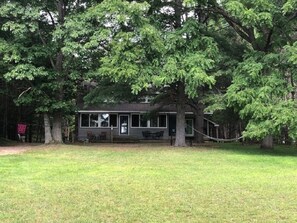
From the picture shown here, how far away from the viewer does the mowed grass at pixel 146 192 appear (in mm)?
6957

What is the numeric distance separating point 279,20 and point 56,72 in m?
12.8

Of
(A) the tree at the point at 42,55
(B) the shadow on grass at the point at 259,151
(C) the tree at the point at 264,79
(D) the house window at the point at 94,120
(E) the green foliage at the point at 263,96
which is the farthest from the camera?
(D) the house window at the point at 94,120

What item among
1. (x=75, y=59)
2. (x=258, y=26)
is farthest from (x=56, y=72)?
(x=258, y=26)

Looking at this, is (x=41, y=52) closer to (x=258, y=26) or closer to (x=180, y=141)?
(x=180, y=141)

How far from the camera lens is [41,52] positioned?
944 inches

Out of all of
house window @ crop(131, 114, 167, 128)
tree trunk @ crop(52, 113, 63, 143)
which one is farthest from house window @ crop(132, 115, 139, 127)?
→ tree trunk @ crop(52, 113, 63, 143)

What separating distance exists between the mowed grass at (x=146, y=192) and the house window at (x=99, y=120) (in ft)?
74.2

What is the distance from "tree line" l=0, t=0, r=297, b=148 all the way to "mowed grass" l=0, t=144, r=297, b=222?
589 centimetres

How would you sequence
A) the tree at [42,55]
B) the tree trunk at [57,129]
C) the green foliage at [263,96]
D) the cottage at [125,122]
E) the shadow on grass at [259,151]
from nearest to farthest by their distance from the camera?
the green foliage at [263,96] → the shadow on grass at [259,151] → the tree at [42,55] → the tree trunk at [57,129] → the cottage at [125,122]

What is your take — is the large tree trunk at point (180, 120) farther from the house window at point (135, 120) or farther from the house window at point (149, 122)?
the house window at point (135, 120)

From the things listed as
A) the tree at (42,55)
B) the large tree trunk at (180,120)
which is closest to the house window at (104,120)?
the tree at (42,55)

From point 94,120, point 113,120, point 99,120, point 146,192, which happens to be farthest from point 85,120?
point 146,192

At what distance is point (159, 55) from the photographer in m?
22.1

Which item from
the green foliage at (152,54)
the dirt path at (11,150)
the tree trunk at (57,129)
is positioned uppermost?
the green foliage at (152,54)
